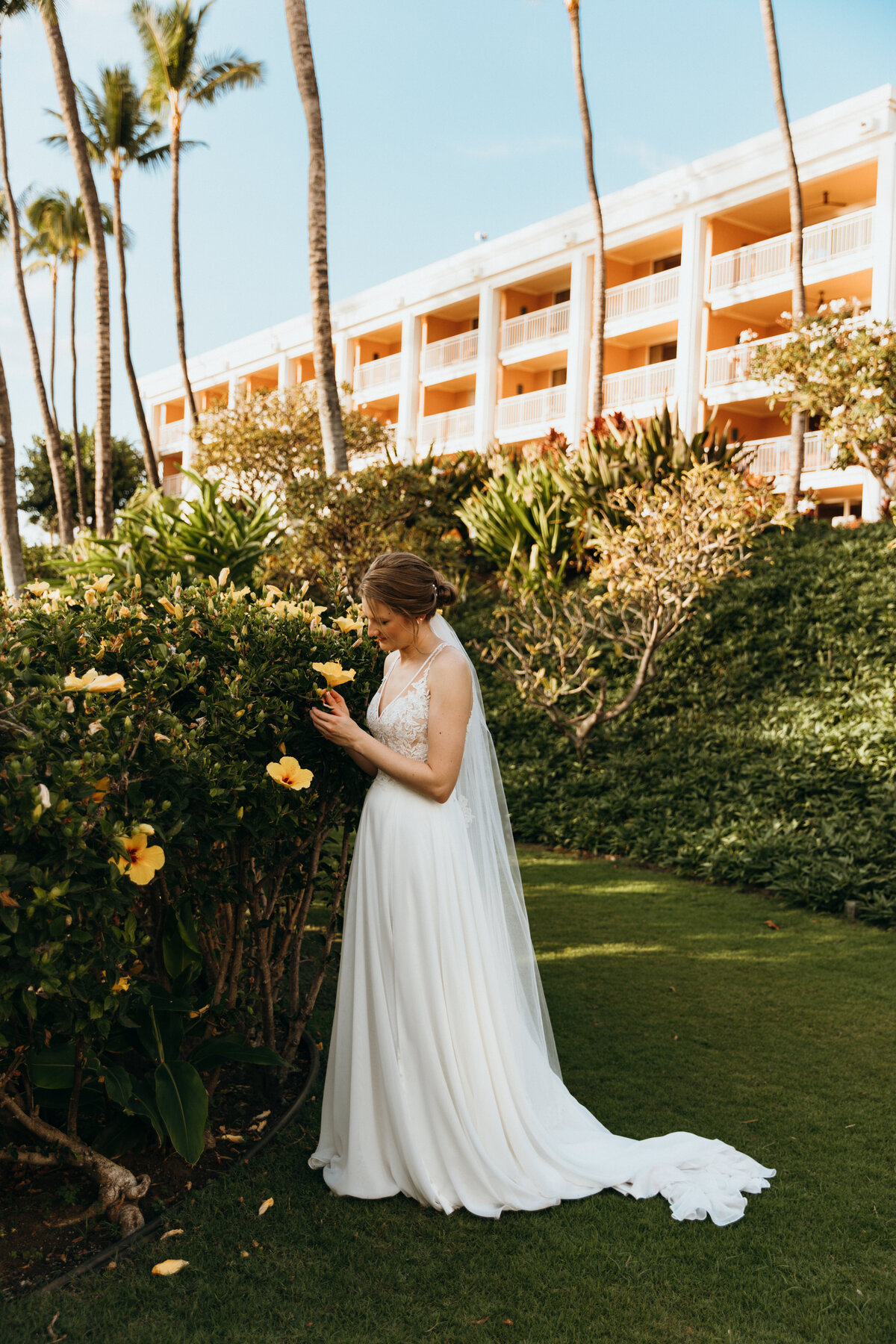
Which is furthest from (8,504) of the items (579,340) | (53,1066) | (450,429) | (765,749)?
(450,429)

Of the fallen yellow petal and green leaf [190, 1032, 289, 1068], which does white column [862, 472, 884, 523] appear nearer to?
green leaf [190, 1032, 289, 1068]

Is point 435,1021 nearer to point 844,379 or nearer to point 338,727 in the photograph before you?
point 338,727

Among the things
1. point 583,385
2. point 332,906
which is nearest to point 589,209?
point 583,385

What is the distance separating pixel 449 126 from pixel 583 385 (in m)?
6.53

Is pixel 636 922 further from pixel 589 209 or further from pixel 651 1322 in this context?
pixel 589 209

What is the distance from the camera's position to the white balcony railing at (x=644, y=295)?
→ 23.2 metres

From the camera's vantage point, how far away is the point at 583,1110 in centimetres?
349

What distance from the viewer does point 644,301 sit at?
23.7 m

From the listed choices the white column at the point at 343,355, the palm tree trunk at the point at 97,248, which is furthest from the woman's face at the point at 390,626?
the white column at the point at 343,355

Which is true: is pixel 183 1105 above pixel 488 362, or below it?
below

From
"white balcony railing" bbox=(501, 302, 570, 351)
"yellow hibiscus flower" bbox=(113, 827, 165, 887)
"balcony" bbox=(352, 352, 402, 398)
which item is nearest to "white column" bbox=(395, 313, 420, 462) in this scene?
"balcony" bbox=(352, 352, 402, 398)

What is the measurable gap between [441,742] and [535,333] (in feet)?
81.3

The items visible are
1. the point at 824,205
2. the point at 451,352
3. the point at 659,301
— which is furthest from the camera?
the point at 451,352

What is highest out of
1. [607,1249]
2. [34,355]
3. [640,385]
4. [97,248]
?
[34,355]
